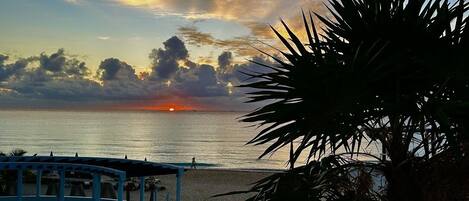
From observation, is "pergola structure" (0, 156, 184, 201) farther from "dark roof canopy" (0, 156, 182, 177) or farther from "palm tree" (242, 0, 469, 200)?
"palm tree" (242, 0, 469, 200)

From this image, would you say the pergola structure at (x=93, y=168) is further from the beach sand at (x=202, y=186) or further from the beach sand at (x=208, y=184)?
the beach sand at (x=208, y=184)

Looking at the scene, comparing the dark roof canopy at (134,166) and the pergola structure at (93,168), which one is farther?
the dark roof canopy at (134,166)

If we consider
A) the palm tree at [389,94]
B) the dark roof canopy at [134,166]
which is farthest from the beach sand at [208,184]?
the palm tree at [389,94]

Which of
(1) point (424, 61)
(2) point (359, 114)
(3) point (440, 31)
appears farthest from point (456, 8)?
(2) point (359, 114)

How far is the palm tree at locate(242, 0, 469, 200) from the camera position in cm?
389

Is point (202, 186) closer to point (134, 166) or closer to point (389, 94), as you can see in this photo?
point (134, 166)

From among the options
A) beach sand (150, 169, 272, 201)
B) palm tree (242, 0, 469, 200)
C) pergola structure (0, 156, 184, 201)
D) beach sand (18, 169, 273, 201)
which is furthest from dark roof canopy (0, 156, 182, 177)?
beach sand (150, 169, 272, 201)

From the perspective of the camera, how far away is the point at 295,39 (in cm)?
429

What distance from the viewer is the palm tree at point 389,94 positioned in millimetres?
3889

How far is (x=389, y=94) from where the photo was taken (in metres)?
4.38

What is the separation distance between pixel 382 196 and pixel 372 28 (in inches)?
55.9

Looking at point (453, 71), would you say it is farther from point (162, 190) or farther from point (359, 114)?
point (162, 190)

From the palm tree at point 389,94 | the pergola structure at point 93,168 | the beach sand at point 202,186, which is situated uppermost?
the palm tree at point 389,94

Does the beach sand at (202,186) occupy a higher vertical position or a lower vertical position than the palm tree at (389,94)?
lower
